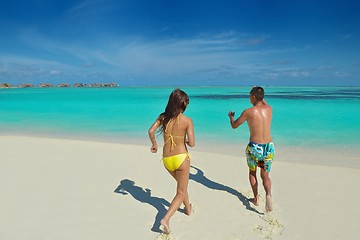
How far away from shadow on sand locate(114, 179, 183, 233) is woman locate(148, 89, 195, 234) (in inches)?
26.7

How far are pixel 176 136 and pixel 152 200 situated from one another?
1.71 m

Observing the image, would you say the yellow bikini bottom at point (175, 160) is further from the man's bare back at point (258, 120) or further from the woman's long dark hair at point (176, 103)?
the man's bare back at point (258, 120)

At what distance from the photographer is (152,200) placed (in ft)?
15.5

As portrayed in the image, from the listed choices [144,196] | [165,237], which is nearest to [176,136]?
[165,237]

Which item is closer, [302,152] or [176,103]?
[176,103]

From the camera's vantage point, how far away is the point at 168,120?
3490mm

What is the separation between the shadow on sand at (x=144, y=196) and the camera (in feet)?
14.0

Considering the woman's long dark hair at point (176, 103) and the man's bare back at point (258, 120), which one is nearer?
the woman's long dark hair at point (176, 103)

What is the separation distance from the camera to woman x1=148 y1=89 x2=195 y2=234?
3.43m

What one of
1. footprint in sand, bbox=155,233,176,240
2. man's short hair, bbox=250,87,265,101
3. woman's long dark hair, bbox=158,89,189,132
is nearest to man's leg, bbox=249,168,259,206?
man's short hair, bbox=250,87,265,101

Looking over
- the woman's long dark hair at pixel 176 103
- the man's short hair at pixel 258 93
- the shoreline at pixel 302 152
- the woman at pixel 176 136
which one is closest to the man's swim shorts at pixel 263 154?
the man's short hair at pixel 258 93

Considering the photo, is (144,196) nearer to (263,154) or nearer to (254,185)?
(254,185)

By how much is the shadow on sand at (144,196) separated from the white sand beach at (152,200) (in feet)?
0.05

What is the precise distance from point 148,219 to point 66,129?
1228 centimetres
